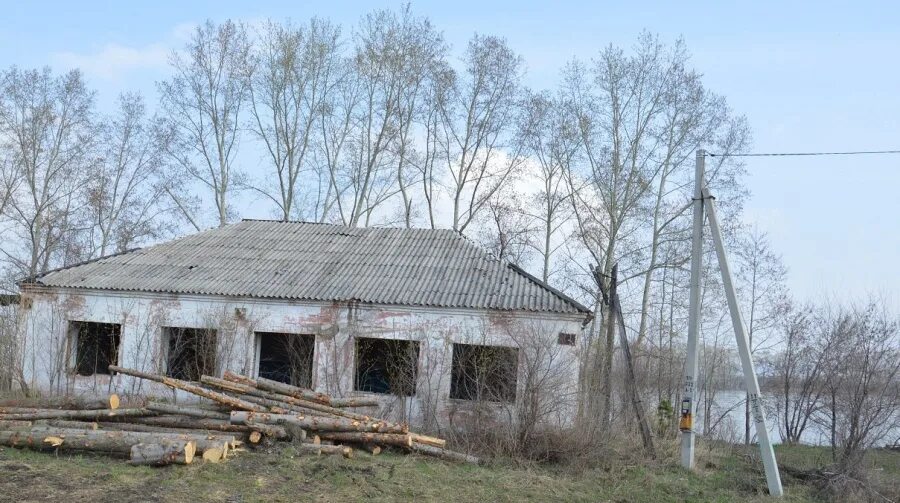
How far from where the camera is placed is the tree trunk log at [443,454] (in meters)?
11.4

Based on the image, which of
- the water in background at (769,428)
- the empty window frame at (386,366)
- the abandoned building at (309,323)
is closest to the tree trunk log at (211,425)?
the abandoned building at (309,323)

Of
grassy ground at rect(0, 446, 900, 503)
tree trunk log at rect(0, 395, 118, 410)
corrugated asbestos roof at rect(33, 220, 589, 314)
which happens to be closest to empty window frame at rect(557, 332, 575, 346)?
corrugated asbestos roof at rect(33, 220, 589, 314)

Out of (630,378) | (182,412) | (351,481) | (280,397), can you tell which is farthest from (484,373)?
(182,412)

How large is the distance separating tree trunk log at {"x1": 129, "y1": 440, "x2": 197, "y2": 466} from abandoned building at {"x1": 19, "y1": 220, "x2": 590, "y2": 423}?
5378 millimetres

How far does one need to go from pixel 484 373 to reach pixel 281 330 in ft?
14.2

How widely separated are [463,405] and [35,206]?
23587 mm

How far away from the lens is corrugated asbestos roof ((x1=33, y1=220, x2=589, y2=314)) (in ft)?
50.4

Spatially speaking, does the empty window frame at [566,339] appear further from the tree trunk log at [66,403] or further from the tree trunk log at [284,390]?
the tree trunk log at [66,403]

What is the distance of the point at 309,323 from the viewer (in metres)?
15.4

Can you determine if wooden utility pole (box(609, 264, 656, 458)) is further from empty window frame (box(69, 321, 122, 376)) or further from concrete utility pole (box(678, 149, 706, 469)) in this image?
empty window frame (box(69, 321, 122, 376))

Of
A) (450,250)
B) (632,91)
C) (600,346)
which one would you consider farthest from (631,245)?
(600,346)

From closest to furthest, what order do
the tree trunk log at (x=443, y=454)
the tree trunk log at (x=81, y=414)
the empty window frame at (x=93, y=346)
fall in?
1. the tree trunk log at (x=81, y=414)
2. the tree trunk log at (x=443, y=454)
3. the empty window frame at (x=93, y=346)

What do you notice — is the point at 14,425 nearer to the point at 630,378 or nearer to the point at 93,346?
the point at 93,346

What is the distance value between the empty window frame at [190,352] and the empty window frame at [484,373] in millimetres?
4792
